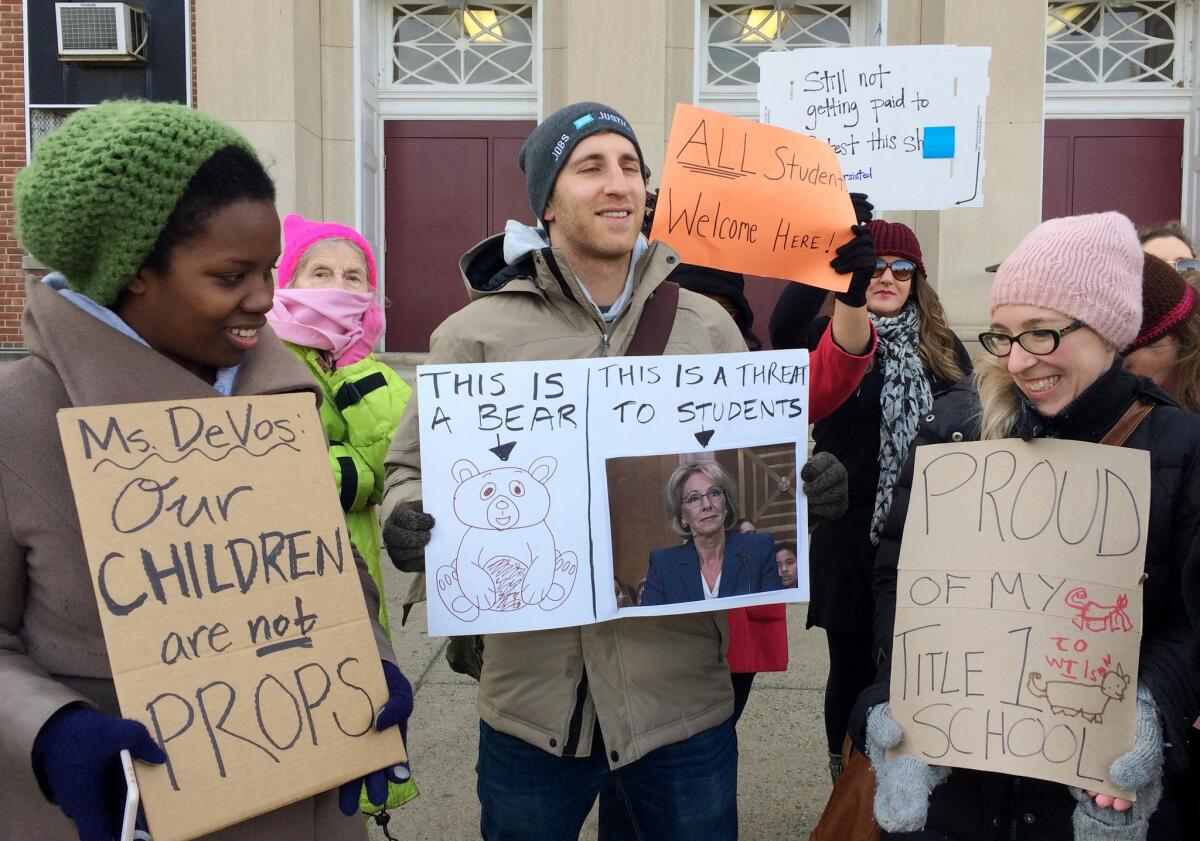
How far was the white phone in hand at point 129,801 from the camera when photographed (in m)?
1.30

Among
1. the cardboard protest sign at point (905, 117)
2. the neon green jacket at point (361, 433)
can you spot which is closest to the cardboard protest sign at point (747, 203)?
the cardboard protest sign at point (905, 117)

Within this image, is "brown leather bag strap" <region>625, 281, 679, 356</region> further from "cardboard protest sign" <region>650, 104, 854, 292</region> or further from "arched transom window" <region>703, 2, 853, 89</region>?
"arched transom window" <region>703, 2, 853, 89</region>

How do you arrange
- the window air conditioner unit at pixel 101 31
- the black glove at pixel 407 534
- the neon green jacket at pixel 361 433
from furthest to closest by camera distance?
1. the window air conditioner unit at pixel 101 31
2. the neon green jacket at pixel 361 433
3. the black glove at pixel 407 534

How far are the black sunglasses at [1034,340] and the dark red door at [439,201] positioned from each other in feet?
23.8

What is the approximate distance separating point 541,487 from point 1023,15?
7275 millimetres

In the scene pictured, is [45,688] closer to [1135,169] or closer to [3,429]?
[3,429]

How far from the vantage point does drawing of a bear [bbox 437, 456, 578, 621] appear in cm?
203

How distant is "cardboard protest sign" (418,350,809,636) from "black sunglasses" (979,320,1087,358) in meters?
0.46

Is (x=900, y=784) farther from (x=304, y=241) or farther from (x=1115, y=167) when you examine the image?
(x=1115, y=167)

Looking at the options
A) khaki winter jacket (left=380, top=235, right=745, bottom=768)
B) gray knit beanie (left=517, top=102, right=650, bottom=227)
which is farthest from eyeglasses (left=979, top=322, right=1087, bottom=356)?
gray knit beanie (left=517, top=102, right=650, bottom=227)

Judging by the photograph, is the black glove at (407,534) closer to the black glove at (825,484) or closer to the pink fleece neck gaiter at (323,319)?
the black glove at (825,484)

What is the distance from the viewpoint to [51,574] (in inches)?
56.9

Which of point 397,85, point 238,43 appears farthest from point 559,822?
point 397,85

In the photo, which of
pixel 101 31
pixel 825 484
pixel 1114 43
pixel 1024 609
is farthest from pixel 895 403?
pixel 101 31
